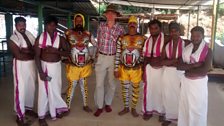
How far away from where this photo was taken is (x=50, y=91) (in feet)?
12.3

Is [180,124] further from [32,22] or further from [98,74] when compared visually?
[32,22]

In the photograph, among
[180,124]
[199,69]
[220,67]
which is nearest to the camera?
[199,69]

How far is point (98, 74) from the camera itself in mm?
4113

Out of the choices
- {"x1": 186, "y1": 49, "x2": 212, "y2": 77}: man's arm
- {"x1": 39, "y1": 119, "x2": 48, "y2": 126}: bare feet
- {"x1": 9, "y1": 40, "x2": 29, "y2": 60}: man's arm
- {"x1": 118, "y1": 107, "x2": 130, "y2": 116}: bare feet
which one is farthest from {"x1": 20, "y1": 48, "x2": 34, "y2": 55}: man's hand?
{"x1": 186, "y1": 49, "x2": 212, "y2": 77}: man's arm

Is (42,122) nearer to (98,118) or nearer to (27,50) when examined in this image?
(98,118)

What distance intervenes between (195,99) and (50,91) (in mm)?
1849

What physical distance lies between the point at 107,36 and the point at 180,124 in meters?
1.54

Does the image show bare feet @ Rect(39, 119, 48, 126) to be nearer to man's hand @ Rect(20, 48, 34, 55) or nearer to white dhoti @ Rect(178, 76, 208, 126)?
man's hand @ Rect(20, 48, 34, 55)

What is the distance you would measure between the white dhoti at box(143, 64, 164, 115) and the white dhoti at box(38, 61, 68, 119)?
1219mm

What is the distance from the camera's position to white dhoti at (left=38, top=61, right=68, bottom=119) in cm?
369

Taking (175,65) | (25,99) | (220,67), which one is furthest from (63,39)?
(220,67)

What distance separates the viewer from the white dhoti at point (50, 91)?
3.69m

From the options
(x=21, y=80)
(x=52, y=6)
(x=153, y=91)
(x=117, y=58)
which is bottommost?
(x=153, y=91)

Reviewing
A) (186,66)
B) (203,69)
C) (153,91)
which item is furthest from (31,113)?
(203,69)
